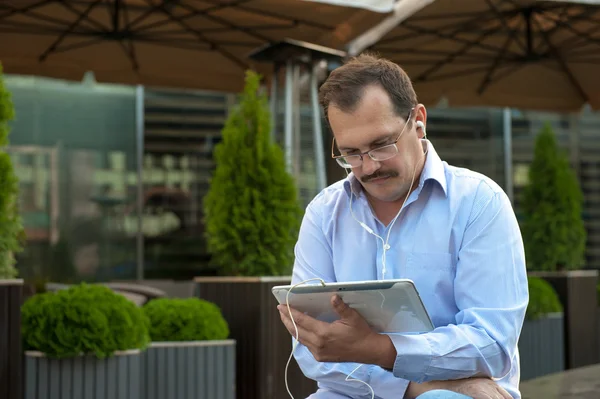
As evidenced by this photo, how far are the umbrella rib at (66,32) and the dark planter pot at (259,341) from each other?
11.5 ft

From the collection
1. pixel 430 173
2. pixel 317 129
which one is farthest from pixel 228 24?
pixel 430 173

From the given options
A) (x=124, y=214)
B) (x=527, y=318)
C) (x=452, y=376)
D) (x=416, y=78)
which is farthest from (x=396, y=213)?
(x=124, y=214)

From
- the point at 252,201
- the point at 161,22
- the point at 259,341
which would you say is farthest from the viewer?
the point at 161,22

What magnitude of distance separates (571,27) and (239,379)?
5.39m

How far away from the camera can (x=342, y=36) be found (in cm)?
805

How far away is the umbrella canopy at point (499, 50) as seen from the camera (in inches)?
316

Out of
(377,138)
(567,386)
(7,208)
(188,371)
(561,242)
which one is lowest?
(567,386)

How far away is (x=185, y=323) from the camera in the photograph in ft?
17.2

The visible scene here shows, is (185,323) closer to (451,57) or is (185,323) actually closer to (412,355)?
(412,355)

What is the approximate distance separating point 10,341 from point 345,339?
2963mm

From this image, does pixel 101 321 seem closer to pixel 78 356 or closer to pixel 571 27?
pixel 78 356

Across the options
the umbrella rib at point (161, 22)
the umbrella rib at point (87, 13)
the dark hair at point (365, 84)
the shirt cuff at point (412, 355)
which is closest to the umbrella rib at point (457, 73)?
the umbrella rib at point (161, 22)

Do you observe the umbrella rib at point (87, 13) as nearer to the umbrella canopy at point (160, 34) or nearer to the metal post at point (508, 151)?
the umbrella canopy at point (160, 34)

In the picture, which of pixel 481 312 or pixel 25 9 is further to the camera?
pixel 25 9
